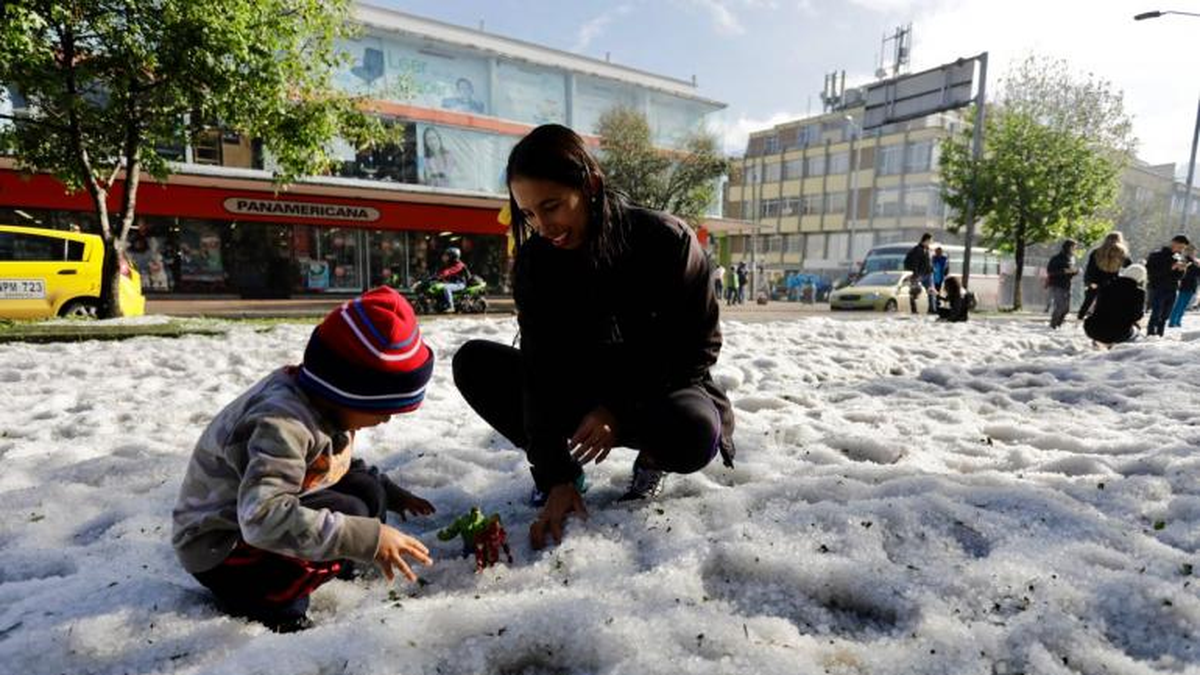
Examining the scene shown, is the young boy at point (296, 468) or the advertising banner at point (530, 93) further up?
the advertising banner at point (530, 93)

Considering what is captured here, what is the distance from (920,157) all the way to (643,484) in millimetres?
53941

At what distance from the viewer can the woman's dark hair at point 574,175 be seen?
1.94 meters

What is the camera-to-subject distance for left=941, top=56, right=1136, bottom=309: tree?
72.9 ft

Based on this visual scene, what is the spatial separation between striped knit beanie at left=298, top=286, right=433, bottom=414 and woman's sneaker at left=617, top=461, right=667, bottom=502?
3.73 ft

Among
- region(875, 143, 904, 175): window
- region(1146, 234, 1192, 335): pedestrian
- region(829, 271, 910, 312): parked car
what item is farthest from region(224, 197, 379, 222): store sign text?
region(875, 143, 904, 175): window

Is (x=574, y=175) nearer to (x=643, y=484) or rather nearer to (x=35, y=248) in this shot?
(x=643, y=484)

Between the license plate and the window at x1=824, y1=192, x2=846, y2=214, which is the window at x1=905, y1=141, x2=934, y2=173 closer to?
the window at x1=824, y1=192, x2=846, y2=214

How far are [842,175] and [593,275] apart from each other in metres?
56.5

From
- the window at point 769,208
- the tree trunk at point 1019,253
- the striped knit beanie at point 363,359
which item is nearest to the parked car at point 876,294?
the tree trunk at point 1019,253

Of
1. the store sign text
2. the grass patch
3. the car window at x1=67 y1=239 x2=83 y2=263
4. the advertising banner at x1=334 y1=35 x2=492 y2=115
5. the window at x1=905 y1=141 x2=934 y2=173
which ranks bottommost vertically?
the grass patch

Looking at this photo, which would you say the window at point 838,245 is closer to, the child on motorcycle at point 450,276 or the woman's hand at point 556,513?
the child on motorcycle at point 450,276

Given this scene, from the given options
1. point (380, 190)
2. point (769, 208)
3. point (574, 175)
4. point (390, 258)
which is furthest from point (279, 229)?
point (769, 208)

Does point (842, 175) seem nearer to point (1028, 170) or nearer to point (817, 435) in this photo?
point (1028, 170)

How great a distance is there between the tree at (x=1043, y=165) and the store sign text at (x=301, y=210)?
2204cm
